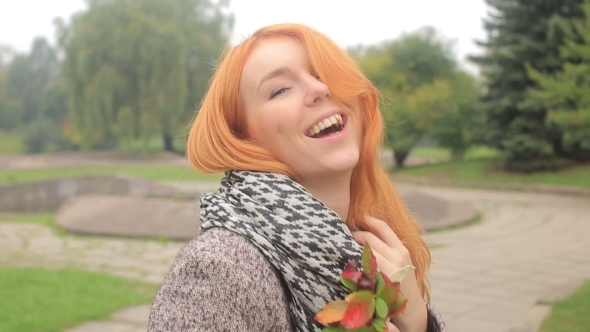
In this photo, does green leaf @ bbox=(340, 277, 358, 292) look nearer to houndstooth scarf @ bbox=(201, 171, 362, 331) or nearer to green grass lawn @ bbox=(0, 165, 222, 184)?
houndstooth scarf @ bbox=(201, 171, 362, 331)

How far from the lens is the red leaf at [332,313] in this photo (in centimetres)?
100

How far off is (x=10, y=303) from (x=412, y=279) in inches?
170

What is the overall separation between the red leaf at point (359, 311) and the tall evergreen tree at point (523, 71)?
17327mm

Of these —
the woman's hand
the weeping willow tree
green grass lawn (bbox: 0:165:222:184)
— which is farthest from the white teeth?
the weeping willow tree

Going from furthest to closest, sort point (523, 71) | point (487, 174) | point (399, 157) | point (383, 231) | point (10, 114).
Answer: point (10, 114)
point (399, 157)
point (487, 174)
point (523, 71)
point (383, 231)

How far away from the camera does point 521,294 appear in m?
5.31

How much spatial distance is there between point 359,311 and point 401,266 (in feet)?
0.88

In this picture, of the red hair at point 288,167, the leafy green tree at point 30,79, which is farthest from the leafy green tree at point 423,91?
the leafy green tree at point 30,79

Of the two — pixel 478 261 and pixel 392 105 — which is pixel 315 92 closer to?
pixel 478 261

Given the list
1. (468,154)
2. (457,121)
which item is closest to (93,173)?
(457,121)

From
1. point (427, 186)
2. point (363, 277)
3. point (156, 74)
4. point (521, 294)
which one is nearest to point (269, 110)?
point (363, 277)

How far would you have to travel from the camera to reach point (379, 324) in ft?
3.31

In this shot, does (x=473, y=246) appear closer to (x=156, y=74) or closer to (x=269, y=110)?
(x=269, y=110)

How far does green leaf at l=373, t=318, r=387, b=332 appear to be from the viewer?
1.00m
